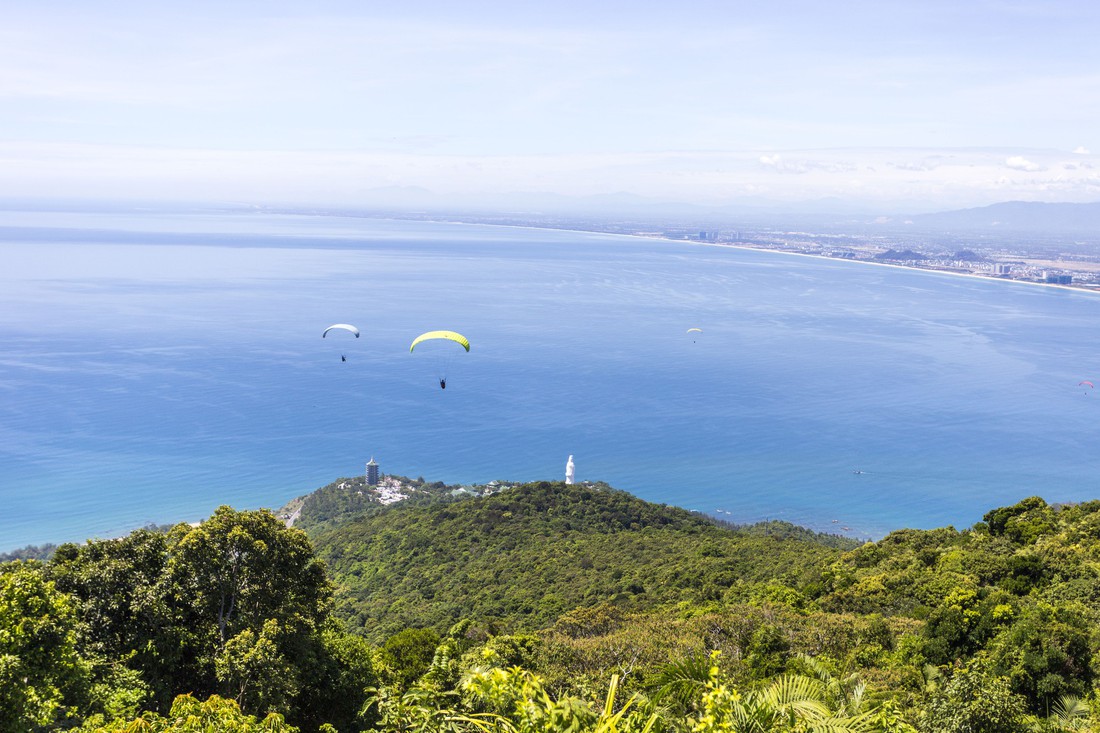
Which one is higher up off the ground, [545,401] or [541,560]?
[545,401]

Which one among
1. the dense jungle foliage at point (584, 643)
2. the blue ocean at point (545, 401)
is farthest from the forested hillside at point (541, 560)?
the blue ocean at point (545, 401)

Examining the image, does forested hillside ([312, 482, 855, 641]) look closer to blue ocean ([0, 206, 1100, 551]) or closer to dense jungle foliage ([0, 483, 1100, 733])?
dense jungle foliage ([0, 483, 1100, 733])

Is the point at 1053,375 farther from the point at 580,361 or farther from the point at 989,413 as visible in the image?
the point at 580,361

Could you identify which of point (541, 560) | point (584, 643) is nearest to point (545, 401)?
point (541, 560)

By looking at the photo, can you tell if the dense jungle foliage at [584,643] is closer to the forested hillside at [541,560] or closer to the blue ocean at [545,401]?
the forested hillside at [541,560]

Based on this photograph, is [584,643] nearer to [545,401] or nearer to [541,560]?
[541,560]

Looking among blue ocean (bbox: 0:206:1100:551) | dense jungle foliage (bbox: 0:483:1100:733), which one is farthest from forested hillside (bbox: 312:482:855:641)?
blue ocean (bbox: 0:206:1100:551)

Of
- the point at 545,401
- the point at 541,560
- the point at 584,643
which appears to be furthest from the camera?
the point at 545,401
